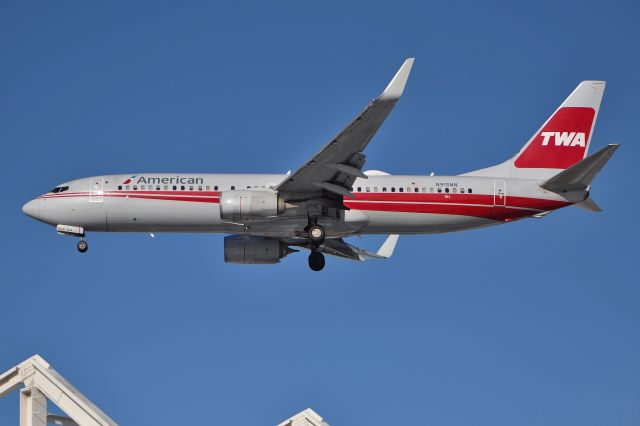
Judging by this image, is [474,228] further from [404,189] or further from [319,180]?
[319,180]

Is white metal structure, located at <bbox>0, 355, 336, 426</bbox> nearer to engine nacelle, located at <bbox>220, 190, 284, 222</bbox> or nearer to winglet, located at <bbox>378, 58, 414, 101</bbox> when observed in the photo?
winglet, located at <bbox>378, 58, 414, 101</bbox>

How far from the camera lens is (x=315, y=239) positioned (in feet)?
151

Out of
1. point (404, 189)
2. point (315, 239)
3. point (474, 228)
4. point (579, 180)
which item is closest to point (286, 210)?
point (315, 239)

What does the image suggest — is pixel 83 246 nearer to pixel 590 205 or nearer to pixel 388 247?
pixel 388 247

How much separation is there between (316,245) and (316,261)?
2.19 metres

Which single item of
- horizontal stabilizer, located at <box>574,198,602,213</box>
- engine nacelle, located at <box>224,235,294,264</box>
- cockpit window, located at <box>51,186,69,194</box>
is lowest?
engine nacelle, located at <box>224,235,294,264</box>

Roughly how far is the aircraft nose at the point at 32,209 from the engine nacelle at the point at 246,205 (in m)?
9.93

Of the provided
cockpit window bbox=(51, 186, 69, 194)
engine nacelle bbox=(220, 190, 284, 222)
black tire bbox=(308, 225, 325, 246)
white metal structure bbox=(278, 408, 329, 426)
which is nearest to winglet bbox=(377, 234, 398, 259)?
black tire bbox=(308, 225, 325, 246)

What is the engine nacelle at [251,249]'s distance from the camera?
48.9 metres

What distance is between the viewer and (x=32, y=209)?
48.5m

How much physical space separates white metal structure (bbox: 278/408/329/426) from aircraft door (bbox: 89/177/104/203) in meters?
19.7

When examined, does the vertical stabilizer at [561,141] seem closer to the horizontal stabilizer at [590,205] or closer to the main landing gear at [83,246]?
the horizontal stabilizer at [590,205]

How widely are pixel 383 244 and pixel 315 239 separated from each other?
27.6 feet

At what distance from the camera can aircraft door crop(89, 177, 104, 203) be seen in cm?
4703
